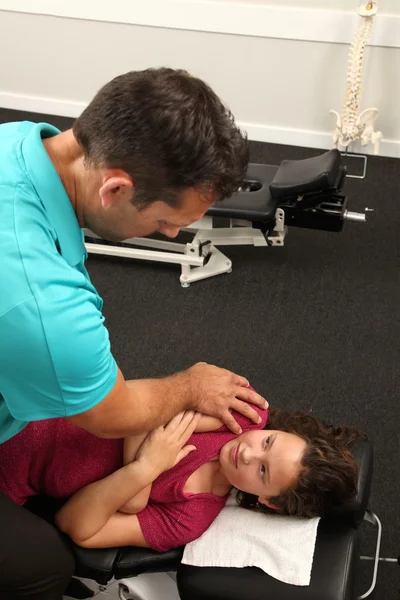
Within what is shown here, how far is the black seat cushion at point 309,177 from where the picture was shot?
2.38 m

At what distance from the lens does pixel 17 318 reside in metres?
0.99

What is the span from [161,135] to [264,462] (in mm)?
812

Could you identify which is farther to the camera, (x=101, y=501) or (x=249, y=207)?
(x=249, y=207)

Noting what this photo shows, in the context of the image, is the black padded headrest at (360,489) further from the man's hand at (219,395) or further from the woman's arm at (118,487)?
the woman's arm at (118,487)

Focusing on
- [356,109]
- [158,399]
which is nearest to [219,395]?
[158,399]

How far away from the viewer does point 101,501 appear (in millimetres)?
1404

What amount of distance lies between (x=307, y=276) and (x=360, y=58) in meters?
1.17

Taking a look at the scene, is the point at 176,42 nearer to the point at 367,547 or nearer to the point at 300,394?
the point at 300,394

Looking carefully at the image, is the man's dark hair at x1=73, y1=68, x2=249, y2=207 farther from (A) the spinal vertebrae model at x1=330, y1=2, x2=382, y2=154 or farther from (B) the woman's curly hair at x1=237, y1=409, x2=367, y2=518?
(A) the spinal vertebrae model at x1=330, y1=2, x2=382, y2=154

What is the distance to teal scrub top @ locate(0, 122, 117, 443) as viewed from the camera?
100 cm

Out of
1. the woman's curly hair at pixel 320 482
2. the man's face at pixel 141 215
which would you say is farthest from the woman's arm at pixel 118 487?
the man's face at pixel 141 215

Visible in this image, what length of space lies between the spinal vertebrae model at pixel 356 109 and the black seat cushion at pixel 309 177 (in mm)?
824

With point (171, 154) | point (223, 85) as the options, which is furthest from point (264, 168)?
point (171, 154)

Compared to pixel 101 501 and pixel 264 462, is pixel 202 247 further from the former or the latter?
pixel 101 501
